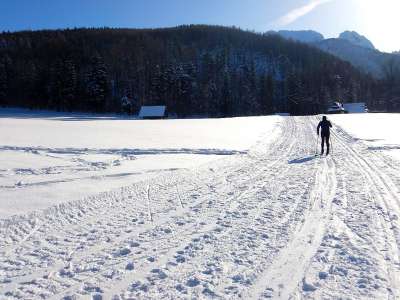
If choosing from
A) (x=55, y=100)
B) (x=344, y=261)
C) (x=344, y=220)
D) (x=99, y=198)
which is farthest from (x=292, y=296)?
(x=55, y=100)

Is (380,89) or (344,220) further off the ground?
(380,89)

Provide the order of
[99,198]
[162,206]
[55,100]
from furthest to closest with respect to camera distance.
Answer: [55,100] < [99,198] < [162,206]

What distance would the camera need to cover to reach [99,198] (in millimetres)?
9258

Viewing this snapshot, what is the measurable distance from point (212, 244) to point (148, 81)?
94.1m

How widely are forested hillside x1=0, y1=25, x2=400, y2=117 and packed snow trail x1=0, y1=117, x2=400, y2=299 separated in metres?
77.3

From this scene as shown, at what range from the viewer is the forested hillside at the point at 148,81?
88250 mm

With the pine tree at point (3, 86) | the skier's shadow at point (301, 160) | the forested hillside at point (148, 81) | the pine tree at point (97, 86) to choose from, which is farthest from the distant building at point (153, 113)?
the skier's shadow at point (301, 160)

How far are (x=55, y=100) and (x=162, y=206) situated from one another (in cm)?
8827

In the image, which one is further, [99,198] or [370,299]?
[99,198]

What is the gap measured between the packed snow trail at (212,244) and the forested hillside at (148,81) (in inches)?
3045

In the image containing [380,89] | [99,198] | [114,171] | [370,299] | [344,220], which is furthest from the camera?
[380,89]

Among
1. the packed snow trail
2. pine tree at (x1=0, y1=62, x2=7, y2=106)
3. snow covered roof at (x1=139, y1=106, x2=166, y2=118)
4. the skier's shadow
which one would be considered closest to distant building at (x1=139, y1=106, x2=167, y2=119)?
snow covered roof at (x1=139, y1=106, x2=166, y2=118)

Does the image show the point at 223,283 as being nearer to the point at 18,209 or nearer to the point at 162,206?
the point at 162,206

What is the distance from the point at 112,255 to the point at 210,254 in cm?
155
